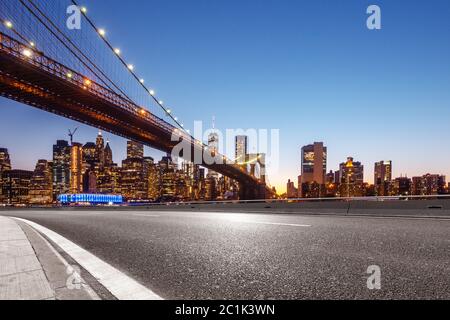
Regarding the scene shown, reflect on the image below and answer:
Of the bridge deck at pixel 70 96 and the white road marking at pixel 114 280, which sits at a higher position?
the bridge deck at pixel 70 96

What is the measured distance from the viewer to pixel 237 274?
3.15m

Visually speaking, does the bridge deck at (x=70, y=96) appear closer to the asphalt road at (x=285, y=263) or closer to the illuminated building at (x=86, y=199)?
the illuminated building at (x=86, y=199)

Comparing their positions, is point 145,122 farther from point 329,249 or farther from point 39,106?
point 329,249

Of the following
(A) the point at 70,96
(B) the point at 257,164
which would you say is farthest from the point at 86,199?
(B) the point at 257,164

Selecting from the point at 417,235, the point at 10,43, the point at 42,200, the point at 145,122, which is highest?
the point at 10,43

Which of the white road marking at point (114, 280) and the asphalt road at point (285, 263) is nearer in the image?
the white road marking at point (114, 280)

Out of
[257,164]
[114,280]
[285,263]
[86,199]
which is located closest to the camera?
[114,280]

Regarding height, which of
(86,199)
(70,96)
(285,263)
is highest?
(70,96)

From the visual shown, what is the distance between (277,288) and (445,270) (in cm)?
176

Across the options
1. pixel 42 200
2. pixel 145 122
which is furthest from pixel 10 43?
pixel 42 200

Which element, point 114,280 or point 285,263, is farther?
point 285,263

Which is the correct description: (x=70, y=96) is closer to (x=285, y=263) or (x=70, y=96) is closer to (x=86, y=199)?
(x=86, y=199)

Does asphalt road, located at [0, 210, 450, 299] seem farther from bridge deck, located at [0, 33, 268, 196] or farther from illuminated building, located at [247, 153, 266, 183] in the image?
illuminated building, located at [247, 153, 266, 183]

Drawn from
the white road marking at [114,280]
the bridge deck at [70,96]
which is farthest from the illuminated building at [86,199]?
the white road marking at [114,280]
